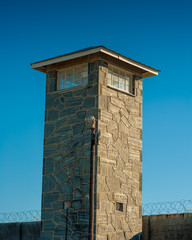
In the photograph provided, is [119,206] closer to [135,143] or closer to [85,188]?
[85,188]

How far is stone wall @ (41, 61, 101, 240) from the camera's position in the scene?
685 inches

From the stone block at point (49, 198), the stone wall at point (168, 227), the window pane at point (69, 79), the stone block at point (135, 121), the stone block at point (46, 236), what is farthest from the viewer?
the stone block at point (135, 121)

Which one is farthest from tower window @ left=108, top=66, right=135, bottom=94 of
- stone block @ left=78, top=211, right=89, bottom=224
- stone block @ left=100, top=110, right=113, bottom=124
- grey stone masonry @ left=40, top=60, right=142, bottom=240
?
stone block @ left=78, top=211, right=89, bottom=224

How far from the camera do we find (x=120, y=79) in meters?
19.0

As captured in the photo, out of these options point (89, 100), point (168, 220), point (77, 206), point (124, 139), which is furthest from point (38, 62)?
point (168, 220)

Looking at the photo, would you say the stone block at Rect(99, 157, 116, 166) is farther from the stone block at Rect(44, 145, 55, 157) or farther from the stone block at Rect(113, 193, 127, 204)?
the stone block at Rect(44, 145, 55, 157)

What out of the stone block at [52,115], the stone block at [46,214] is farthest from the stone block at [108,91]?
the stone block at [46,214]

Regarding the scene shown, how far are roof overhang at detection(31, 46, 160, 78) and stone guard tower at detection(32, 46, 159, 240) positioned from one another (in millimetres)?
34

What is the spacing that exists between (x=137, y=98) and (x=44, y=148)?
3.75 meters

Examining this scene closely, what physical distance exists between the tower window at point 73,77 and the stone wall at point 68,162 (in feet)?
1.00

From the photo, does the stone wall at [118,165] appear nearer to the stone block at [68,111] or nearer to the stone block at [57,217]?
the stone block at [68,111]

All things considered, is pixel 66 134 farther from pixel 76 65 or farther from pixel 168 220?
pixel 168 220

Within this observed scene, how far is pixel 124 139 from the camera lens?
18547 millimetres

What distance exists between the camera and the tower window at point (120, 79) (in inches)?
734
